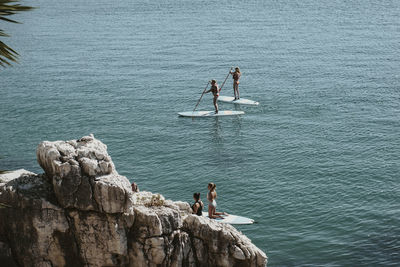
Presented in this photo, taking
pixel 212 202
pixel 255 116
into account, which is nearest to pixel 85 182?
pixel 212 202

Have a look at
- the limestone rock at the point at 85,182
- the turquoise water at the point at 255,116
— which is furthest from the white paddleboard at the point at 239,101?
the limestone rock at the point at 85,182

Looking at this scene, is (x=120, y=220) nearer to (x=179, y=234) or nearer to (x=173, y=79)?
(x=179, y=234)

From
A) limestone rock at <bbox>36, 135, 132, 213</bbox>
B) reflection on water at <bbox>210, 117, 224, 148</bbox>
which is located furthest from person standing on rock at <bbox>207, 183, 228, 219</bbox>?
reflection on water at <bbox>210, 117, 224, 148</bbox>

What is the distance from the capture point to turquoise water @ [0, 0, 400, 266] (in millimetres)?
38844

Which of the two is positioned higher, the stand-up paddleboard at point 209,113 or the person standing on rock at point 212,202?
the stand-up paddleboard at point 209,113

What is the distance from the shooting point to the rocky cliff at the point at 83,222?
2747 centimetres

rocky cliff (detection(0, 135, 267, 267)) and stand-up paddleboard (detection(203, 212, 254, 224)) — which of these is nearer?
rocky cliff (detection(0, 135, 267, 267))

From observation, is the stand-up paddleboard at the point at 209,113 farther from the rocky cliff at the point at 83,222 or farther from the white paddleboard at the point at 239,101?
the rocky cliff at the point at 83,222

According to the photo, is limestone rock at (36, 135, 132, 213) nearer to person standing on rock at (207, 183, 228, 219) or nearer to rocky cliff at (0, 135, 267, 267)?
rocky cliff at (0, 135, 267, 267)

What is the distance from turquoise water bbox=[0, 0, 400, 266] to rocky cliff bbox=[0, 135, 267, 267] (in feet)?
26.7

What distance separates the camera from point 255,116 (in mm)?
59906

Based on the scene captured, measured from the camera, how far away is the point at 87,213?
27719 millimetres

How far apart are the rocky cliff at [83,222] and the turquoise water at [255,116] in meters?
8.13

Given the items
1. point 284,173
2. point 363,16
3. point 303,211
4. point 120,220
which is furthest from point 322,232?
point 363,16
